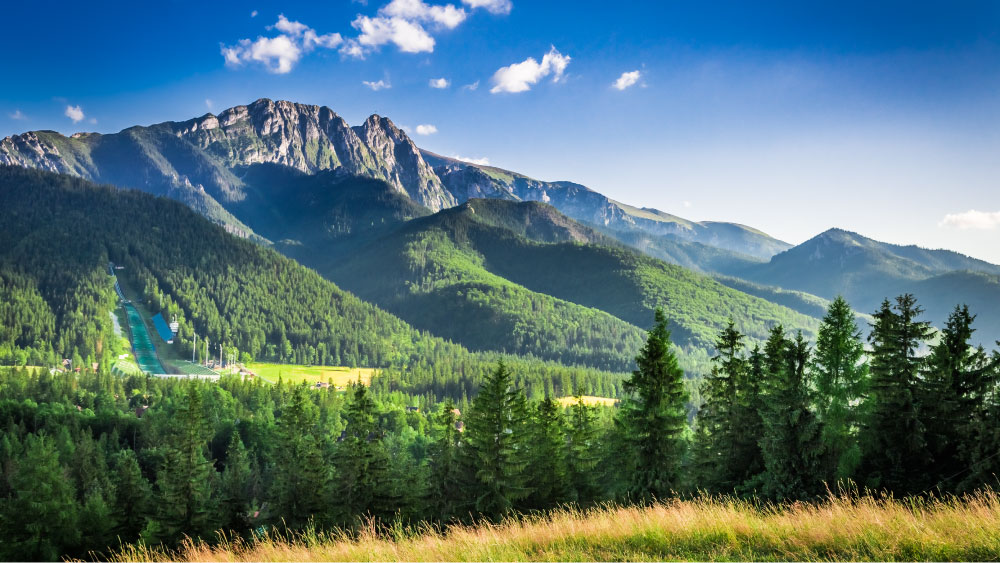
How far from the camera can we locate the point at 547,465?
38.7 meters

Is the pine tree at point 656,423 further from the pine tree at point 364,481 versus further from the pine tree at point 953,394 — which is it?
the pine tree at point 364,481

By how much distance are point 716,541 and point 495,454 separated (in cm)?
2433

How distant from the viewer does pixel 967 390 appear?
84.8 ft

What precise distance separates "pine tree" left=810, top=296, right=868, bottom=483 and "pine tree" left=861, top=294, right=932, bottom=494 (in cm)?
67

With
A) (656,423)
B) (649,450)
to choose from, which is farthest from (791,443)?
(649,450)

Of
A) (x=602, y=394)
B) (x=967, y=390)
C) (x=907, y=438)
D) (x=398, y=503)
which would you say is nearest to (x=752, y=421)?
(x=907, y=438)

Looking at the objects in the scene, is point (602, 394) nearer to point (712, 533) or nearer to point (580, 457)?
point (580, 457)

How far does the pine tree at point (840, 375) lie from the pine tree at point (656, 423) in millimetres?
6898

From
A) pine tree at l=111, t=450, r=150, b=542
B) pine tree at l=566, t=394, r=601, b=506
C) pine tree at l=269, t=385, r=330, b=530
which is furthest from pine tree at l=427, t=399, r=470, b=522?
pine tree at l=111, t=450, r=150, b=542

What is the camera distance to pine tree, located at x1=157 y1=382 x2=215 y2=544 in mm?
41969

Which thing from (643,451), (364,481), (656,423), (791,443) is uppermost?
(656,423)

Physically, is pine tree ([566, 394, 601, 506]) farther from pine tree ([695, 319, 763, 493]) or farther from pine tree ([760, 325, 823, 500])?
pine tree ([760, 325, 823, 500])

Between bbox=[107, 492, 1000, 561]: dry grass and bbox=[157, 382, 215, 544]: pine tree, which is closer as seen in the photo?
bbox=[107, 492, 1000, 561]: dry grass

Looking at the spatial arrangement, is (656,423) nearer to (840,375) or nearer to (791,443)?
(791,443)
